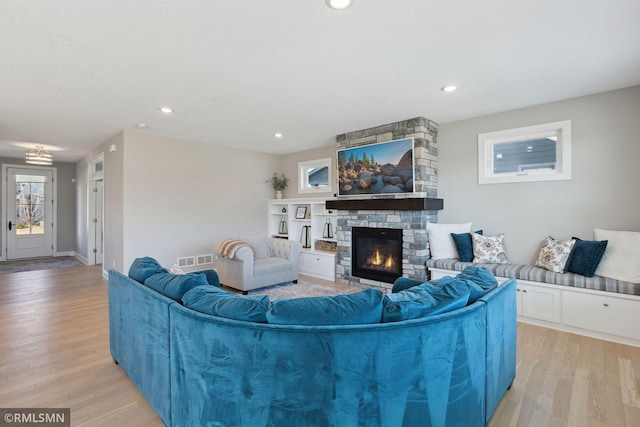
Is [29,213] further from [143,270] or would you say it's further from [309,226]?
[143,270]

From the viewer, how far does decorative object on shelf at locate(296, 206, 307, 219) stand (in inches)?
246

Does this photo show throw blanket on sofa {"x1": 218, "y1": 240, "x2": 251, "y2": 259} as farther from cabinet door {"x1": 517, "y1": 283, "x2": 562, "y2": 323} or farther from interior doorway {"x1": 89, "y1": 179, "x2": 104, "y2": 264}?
interior doorway {"x1": 89, "y1": 179, "x2": 104, "y2": 264}

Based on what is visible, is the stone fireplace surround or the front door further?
the front door

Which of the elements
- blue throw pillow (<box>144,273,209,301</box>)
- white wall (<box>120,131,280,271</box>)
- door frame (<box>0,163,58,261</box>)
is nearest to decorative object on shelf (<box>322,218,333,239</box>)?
white wall (<box>120,131,280,271</box>)

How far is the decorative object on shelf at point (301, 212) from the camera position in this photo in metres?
6.25

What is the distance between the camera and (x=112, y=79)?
2.92 m

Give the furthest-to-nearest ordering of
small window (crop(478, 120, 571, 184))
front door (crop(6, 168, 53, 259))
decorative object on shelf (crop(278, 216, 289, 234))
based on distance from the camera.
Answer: front door (crop(6, 168, 53, 259))
decorative object on shelf (crop(278, 216, 289, 234))
small window (crop(478, 120, 571, 184))

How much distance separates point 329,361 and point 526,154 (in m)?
3.91

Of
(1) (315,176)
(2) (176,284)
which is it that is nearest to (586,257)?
(2) (176,284)

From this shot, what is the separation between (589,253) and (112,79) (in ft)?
16.6

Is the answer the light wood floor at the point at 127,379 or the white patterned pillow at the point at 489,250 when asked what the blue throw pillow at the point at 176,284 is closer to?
the light wood floor at the point at 127,379

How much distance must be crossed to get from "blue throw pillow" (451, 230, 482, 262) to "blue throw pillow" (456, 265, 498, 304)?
1999 mm

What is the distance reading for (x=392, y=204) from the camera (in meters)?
4.41

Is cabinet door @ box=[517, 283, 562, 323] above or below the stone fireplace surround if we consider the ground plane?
below
